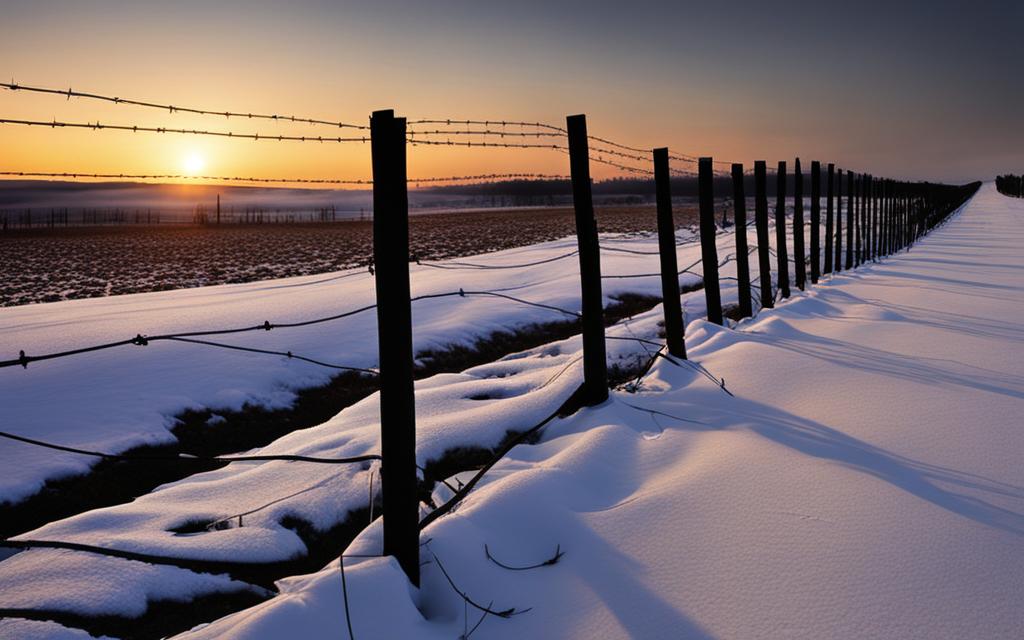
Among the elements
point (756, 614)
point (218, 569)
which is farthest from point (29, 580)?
point (756, 614)

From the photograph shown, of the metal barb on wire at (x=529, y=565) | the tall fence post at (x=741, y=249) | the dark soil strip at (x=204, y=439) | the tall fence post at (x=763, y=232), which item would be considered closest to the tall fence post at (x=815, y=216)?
the tall fence post at (x=763, y=232)

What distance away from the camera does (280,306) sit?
31.4 feet

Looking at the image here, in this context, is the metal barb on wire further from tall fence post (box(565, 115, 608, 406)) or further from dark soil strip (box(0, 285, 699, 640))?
tall fence post (box(565, 115, 608, 406))

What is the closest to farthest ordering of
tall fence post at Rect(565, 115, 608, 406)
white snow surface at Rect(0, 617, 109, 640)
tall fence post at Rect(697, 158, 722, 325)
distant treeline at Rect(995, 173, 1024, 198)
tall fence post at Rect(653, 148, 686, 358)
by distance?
white snow surface at Rect(0, 617, 109, 640), tall fence post at Rect(565, 115, 608, 406), tall fence post at Rect(653, 148, 686, 358), tall fence post at Rect(697, 158, 722, 325), distant treeline at Rect(995, 173, 1024, 198)

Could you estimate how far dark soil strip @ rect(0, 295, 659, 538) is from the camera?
4.41 metres

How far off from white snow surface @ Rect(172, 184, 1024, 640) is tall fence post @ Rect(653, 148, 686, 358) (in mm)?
618

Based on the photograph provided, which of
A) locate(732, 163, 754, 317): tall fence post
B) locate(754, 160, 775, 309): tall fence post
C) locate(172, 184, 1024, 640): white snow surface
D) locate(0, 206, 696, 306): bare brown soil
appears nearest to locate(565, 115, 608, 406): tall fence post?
locate(172, 184, 1024, 640): white snow surface

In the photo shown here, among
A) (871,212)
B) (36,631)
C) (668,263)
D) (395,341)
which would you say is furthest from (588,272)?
(871,212)

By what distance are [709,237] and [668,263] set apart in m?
1.49

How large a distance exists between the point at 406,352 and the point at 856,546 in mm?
2164

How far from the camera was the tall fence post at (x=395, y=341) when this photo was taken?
2.74 metres

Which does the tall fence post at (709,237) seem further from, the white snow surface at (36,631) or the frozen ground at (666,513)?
the white snow surface at (36,631)

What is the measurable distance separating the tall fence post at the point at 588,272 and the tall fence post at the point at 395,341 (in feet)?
7.74

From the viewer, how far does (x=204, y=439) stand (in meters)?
5.65
